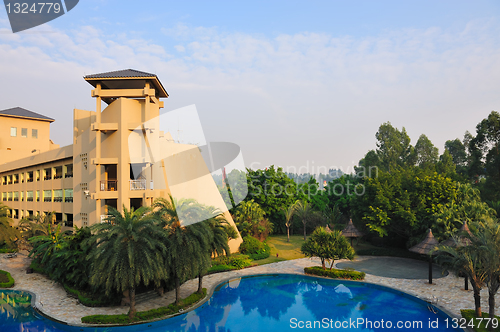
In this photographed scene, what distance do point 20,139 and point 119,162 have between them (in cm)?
3008

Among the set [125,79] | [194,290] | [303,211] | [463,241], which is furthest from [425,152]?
[125,79]

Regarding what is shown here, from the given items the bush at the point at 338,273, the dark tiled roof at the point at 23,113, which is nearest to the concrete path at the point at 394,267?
the bush at the point at 338,273

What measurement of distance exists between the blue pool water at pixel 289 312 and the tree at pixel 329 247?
204 centimetres

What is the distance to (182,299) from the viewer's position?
1828 cm

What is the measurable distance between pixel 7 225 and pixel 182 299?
22.1 metres

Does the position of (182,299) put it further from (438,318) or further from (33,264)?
(33,264)

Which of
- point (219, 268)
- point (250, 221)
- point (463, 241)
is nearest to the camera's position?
point (463, 241)

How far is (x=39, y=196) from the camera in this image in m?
34.9

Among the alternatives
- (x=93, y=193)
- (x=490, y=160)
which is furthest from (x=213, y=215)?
(x=490, y=160)

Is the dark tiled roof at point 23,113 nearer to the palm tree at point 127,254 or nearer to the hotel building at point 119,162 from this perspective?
the hotel building at point 119,162

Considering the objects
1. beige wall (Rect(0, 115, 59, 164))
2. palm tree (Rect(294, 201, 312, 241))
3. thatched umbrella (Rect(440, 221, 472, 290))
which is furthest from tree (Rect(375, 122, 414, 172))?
beige wall (Rect(0, 115, 59, 164))

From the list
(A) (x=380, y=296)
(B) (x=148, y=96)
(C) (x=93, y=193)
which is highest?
(B) (x=148, y=96)

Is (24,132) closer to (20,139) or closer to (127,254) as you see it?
(20,139)

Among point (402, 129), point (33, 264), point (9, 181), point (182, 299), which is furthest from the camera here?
point (402, 129)
